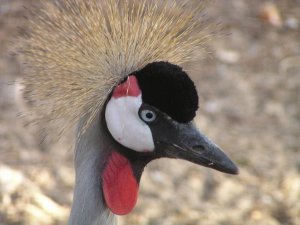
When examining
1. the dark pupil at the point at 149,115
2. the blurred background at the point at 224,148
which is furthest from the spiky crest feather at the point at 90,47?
the blurred background at the point at 224,148

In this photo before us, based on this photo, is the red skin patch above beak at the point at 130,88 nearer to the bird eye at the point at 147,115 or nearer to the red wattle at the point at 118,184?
the bird eye at the point at 147,115

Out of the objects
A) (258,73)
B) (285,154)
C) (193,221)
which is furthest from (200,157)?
(258,73)

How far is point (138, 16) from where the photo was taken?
1717 mm

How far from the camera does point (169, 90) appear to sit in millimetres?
1531

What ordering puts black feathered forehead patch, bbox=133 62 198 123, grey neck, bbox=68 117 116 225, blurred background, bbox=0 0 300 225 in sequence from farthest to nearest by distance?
1. blurred background, bbox=0 0 300 225
2. grey neck, bbox=68 117 116 225
3. black feathered forehead patch, bbox=133 62 198 123

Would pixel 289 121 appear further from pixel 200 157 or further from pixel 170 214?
pixel 200 157

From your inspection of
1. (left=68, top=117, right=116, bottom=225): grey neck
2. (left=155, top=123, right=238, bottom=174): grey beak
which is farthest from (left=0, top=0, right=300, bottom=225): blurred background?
(left=155, top=123, right=238, bottom=174): grey beak

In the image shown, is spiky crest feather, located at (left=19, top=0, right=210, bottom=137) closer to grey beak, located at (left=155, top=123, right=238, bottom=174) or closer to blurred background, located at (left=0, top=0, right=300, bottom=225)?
grey beak, located at (left=155, top=123, right=238, bottom=174)

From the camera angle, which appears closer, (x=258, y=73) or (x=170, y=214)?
(x=170, y=214)

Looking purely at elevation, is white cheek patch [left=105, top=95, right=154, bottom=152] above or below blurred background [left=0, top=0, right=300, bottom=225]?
above

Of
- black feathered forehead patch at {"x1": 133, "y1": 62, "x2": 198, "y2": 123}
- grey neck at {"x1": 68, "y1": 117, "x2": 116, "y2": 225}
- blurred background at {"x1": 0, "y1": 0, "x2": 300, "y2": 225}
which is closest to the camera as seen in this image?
black feathered forehead patch at {"x1": 133, "y1": 62, "x2": 198, "y2": 123}

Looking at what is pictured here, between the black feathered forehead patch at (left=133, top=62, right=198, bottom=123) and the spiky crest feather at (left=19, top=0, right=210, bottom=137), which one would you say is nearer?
the black feathered forehead patch at (left=133, top=62, right=198, bottom=123)

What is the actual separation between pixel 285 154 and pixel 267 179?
7.3 inches

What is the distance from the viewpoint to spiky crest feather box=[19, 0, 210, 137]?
1.66 meters
